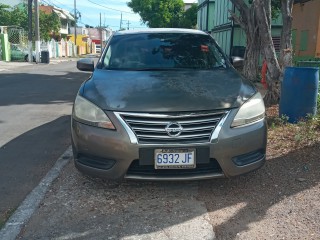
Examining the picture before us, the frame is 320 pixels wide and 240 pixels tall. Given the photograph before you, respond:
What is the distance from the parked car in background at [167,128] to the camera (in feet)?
11.5

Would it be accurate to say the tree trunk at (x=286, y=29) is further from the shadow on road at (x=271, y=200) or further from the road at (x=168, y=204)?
the shadow on road at (x=271, y=200)

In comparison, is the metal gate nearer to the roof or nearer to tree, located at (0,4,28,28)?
tree, located at (0,4,28,28)

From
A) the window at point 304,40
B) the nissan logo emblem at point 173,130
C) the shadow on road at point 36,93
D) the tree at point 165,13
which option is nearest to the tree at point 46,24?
the tree at point 165,13

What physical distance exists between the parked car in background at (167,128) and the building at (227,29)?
14759 millimetres

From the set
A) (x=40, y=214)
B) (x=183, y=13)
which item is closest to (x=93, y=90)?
(x=40, y=214)

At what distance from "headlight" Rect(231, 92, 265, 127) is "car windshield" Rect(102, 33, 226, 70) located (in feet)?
3.65

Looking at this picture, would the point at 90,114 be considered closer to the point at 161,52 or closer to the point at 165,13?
the point at 161,52

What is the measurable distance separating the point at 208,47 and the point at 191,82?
137 cm

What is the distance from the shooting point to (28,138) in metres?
6.27

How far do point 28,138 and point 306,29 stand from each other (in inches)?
471

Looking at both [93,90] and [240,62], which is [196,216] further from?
[240,62]

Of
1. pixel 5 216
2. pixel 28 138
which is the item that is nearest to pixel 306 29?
pixel 28 138

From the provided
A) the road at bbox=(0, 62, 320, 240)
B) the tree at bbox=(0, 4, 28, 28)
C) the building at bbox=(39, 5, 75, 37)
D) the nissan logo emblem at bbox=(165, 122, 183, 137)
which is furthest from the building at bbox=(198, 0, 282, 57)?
the building at bbox=(39, 5, 75, 37)

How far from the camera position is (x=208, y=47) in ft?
17.4
